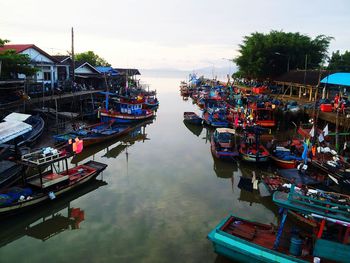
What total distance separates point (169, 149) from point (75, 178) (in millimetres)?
10279

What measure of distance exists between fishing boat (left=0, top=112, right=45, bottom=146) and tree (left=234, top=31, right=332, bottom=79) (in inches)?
1356

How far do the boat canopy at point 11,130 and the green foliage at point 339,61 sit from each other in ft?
168

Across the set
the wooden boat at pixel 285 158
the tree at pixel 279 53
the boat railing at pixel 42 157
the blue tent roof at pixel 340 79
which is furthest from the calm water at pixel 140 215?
the tree at pixel 279 53

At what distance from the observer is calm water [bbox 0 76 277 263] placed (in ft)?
38.3

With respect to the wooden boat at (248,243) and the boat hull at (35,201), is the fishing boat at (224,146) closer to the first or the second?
the boat hull at (35,201)

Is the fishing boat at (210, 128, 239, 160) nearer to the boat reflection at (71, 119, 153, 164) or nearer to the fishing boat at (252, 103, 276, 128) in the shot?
the fishing boat at (252, 103, 276, 128)

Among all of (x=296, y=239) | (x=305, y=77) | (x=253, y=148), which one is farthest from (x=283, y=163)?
(x=305, y=77)

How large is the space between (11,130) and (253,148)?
50.7 feet

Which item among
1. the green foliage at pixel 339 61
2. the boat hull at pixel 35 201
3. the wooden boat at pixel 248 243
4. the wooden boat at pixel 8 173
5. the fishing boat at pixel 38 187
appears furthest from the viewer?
the green foliage at pixel 339 61

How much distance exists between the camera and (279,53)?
46.2m

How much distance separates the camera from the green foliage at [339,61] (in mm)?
51600

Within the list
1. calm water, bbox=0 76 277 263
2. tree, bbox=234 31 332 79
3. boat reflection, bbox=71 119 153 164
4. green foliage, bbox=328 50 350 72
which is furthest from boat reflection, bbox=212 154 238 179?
green foliage, bbox=328 50 350 72

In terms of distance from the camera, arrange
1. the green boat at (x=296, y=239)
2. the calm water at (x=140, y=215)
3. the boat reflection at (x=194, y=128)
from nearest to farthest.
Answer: the green boat at (x=296, y=239)
the calm water at (x=140, y=215)
the boat reflection at (x=194, y=128)

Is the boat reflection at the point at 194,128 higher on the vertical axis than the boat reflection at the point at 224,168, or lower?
higher
